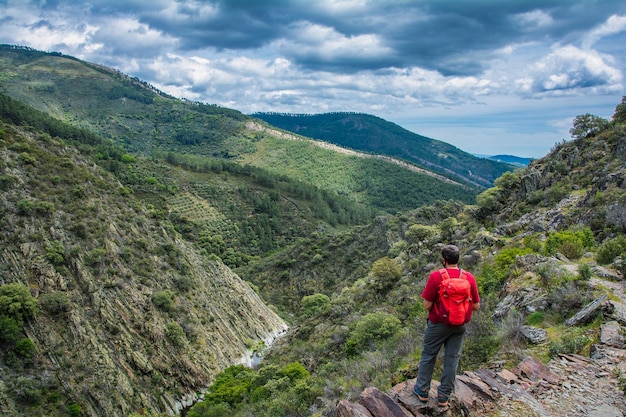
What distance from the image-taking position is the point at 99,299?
97.1 feet

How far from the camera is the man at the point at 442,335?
5965 mm

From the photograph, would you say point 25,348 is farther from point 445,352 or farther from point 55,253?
point 445,352

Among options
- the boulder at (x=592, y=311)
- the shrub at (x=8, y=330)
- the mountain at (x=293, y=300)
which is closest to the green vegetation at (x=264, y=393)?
the mountain at (x=293, y=300)

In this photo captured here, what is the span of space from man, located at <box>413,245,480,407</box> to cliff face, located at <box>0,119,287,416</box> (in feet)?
83.4

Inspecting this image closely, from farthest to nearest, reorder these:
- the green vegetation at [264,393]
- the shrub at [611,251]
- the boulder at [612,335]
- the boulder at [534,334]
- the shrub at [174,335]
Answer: the shrub at [174,335] < the green vegetation at [264,393] < the shrub at [611,251] < the boulder at [534,334] < the boulder at [612,335]

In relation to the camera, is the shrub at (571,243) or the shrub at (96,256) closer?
the shrub at (571,243)

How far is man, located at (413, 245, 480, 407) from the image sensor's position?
596cm

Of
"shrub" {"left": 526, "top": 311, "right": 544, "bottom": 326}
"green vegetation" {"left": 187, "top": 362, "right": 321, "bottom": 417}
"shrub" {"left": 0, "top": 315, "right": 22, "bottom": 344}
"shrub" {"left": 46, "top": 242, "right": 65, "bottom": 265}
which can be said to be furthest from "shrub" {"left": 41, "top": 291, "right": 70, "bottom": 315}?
"shrub" {"left": 526, "top": 311, "right": 544, "bottom": 326}

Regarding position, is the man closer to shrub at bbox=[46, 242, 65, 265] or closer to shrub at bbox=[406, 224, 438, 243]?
shrub at bbox=[406, 224, 438, 243]

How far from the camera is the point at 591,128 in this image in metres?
26.7

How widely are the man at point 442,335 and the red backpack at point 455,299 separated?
81mm

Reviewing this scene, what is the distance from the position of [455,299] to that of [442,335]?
699mm

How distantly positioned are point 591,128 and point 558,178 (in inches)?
222

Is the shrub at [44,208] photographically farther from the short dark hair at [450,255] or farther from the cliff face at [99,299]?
the short dark hair at [450,255]
